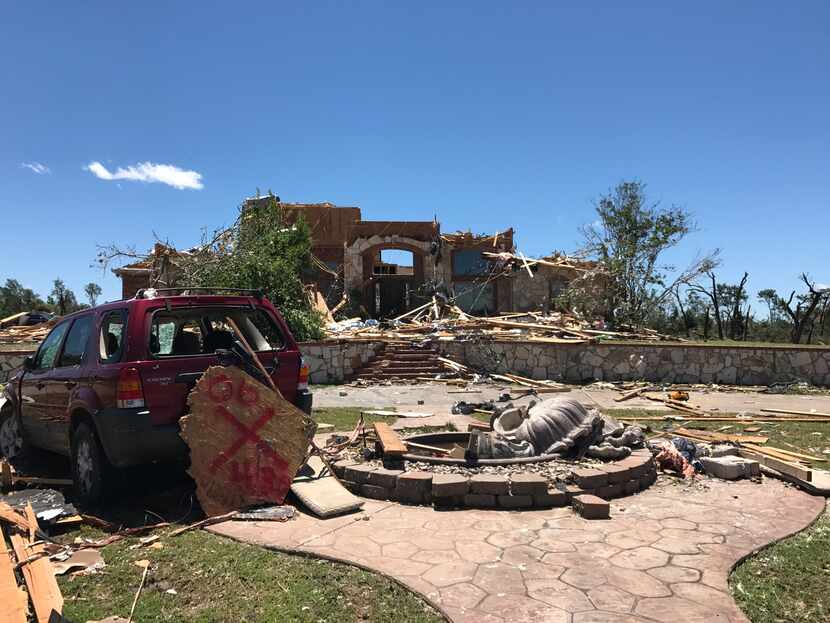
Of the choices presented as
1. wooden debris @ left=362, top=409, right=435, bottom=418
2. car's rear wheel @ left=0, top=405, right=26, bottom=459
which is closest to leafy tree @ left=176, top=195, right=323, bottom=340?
wooden debris @ left=362, top=409, right=435, bottom=418

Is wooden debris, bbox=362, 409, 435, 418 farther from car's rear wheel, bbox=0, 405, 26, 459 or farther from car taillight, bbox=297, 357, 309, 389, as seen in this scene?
car's rear wheel, bbox=0, 405, 26, 459

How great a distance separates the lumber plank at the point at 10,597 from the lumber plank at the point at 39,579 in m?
0.08

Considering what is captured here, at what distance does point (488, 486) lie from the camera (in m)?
5.53

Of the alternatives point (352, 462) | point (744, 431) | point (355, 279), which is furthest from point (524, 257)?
point (352, 462)

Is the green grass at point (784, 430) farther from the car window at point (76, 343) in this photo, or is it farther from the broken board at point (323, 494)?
the car window at point (76, 343)

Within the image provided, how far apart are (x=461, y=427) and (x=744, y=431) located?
184 inches

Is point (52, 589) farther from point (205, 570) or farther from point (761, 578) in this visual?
point (761, 578)

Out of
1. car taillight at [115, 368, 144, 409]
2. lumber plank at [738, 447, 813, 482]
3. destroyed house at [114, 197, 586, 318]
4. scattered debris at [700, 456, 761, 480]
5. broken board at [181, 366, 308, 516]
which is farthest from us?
destroyed house at [114, 197, 586, 318]

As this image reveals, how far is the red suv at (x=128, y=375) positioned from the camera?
5078mm

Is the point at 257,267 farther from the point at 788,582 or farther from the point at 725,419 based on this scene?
the point at 788,582

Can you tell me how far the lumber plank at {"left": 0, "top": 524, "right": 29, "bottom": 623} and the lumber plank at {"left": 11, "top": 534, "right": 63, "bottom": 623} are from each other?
76 millimetres

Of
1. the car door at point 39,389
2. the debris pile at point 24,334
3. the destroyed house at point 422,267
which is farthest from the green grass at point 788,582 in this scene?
the debris pile at point 24,334

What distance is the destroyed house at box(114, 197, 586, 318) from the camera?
1002 inches

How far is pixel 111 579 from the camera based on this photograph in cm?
399
